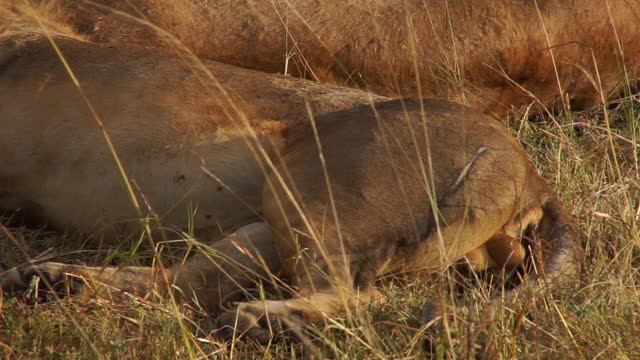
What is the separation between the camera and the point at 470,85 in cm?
404

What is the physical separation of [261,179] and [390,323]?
0.76 meters

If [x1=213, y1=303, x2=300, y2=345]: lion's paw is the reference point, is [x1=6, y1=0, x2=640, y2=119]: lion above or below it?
above

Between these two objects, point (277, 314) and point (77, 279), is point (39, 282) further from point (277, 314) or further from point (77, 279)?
point (277, 314)

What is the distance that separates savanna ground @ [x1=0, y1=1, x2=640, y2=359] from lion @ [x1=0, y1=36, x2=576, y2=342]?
68 millimetres

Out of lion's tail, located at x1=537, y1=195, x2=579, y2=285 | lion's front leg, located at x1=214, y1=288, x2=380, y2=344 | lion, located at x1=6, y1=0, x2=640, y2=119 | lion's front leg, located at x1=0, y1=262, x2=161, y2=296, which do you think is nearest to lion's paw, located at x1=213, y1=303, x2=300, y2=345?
lion's front leg, located at x1=214, y1=288, x2=380, y2=344

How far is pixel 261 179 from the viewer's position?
3.28m

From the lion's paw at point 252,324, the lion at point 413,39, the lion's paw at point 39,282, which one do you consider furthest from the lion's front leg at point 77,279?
the lion at point 413,39

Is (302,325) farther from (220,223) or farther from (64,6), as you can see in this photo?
(64,6)

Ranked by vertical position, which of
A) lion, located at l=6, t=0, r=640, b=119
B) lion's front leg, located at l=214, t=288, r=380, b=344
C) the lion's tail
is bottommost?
the lion's tail

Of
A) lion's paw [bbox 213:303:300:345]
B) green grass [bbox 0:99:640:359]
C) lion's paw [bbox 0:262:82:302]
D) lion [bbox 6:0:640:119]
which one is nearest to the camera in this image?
green grass [bbox 0:99:640:359]

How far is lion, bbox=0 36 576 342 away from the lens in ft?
9.59

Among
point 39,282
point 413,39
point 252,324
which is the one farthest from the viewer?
point 413,39

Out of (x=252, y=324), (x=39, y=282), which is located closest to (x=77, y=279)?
(x=39, y=282)

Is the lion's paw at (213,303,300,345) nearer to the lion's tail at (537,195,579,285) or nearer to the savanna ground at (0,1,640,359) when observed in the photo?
the savanna ground at (0,1,640,359)
